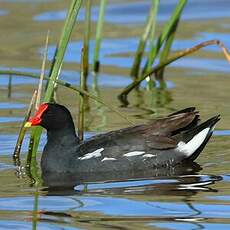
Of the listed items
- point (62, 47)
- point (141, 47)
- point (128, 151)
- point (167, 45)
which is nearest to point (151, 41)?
point (167, 45)

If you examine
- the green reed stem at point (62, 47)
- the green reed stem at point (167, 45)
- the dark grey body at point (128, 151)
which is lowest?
the dark grey body at point (128, 151)

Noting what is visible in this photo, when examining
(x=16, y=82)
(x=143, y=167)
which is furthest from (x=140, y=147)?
(x=16, y=82)

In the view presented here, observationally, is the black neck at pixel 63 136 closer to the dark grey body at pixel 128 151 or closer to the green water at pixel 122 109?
the dark grey body at pixel 128 151

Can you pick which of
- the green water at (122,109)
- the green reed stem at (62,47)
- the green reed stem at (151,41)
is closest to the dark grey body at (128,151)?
the green water at (122,109)

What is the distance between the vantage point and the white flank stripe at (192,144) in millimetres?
10234

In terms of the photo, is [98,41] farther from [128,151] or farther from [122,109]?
[128,151]

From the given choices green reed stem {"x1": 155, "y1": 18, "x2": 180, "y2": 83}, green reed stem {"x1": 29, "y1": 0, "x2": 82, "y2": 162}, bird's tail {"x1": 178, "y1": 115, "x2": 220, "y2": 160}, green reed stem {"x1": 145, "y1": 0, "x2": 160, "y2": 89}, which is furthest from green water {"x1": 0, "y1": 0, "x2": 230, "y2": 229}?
green reed stem {"x1": 29, "y1": 0, "x2": 82, "y2": 162}

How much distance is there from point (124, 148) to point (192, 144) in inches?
24.9

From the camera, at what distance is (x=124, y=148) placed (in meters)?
10.1

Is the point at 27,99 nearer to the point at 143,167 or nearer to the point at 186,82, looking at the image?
the point at 186,82

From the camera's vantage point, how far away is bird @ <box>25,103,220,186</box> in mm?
10102

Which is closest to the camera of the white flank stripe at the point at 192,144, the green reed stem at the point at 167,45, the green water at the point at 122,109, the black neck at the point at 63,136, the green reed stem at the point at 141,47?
the green water at the point at 122,109

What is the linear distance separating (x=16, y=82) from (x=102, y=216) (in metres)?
6.73

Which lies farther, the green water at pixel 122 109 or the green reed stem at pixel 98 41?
the green reed stem at pixel 98 41
